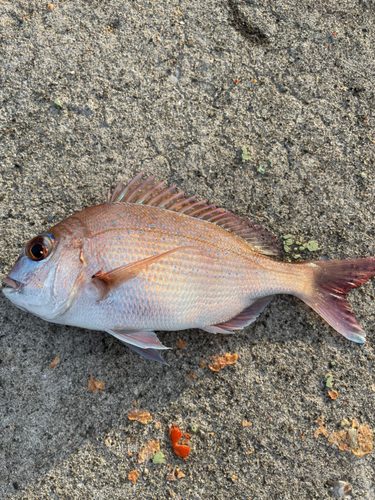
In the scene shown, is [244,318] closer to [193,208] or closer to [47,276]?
[193,208]

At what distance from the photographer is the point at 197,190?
210 centimetres

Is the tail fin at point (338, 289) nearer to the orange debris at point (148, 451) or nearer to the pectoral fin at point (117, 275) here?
the pectoral fin at point (117, 275)

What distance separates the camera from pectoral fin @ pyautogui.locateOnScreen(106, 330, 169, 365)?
5.57ft

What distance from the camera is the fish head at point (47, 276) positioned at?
5.31 ft

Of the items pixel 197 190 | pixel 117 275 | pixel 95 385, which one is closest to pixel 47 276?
pixel 117 275

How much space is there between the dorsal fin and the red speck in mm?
1091

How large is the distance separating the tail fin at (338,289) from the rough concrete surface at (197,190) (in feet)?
0.38

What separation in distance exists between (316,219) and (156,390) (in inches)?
54.0

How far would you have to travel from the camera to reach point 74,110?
2.06 meters

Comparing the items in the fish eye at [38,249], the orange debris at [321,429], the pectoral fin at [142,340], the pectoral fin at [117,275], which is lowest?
the orange debris at [321,429]

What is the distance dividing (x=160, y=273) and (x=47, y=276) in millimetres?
518

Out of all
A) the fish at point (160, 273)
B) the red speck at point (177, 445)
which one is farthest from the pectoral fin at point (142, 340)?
the red speck at point (177, 445)

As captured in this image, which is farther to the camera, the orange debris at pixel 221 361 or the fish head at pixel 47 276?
the orange debris at pixel 221 361

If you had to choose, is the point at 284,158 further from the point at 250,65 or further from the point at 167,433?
the point at 167,433
